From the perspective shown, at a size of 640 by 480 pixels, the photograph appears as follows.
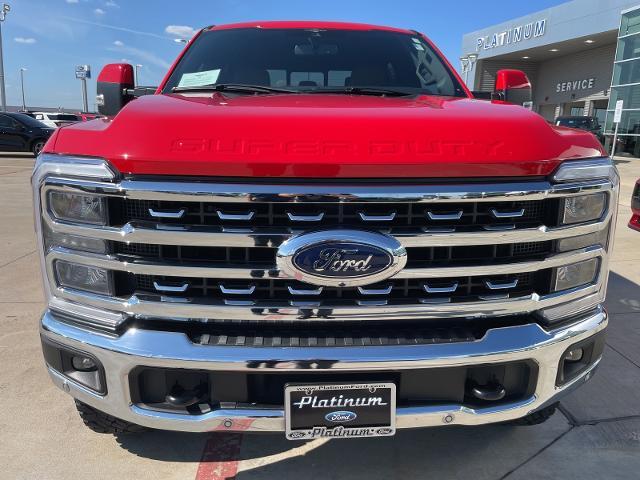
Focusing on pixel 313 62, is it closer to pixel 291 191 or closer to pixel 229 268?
pixel 291 191

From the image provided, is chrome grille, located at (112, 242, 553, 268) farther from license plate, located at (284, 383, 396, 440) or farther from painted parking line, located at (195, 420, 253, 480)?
painted parking line, located at (195, 420, 253, 480)

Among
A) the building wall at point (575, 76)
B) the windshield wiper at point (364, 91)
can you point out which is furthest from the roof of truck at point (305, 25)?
the building wall at point (575, 76)

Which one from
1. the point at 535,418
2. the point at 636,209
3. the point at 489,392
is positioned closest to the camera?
the point at 489,392

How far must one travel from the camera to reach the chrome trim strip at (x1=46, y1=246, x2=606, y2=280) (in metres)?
1.71

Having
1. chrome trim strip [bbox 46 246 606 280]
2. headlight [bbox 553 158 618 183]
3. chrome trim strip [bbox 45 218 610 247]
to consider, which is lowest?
chrome trim strip [bbox 46 246 606 280]

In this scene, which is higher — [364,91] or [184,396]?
[364,91]

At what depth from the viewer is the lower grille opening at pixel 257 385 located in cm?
175

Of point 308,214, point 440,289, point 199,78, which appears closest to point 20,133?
point 199,78

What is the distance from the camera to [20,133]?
57.8ft

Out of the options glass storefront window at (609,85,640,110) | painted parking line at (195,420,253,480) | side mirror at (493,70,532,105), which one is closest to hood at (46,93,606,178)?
painted parking line at (195,420,253,480)

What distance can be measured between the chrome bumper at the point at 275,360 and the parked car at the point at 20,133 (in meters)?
18.4

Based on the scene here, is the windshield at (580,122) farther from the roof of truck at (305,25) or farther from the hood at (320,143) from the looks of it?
the hood at (320,143)

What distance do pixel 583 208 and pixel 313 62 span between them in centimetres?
186

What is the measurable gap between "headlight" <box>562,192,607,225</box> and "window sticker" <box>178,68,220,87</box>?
1.87m
